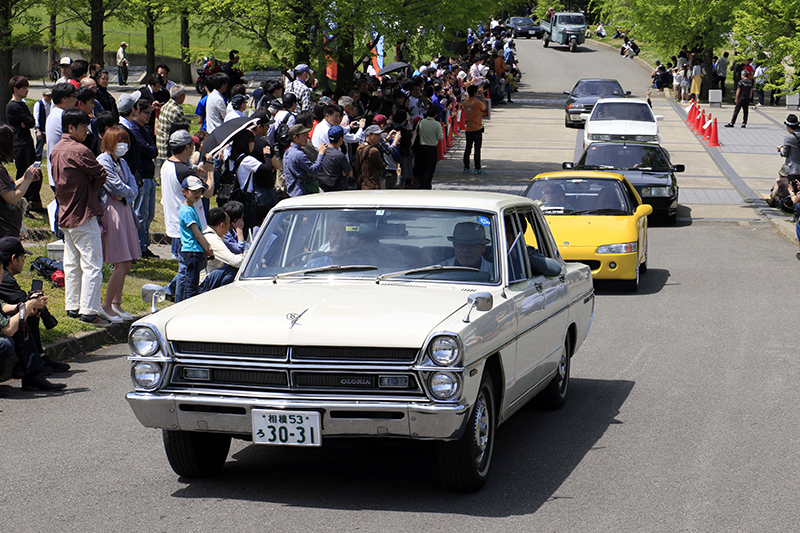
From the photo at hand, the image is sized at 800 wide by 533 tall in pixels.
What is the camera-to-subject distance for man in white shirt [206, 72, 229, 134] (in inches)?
618

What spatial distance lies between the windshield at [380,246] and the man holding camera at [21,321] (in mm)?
2264

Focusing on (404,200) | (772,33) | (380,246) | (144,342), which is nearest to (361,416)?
(144,342)

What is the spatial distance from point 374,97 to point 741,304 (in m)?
11.0

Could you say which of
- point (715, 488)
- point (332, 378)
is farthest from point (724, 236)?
point (332, 378)

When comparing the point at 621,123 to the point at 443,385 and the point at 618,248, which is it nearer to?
the point at 618,248

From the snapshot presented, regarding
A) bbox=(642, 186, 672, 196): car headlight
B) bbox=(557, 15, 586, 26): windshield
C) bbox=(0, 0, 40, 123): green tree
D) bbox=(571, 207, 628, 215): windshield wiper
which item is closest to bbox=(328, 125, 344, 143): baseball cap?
bbox=(571, 207, 628, 215): windshield wiper

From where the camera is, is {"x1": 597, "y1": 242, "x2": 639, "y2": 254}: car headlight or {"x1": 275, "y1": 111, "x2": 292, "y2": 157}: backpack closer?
{"x1": 597, "y1": 242, "x2": 639, "y2": 254}: car headlight

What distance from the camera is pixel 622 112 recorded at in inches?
1100

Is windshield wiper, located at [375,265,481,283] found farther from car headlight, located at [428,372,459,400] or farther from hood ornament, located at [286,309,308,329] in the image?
car headlight, located at [428,372,459,400]

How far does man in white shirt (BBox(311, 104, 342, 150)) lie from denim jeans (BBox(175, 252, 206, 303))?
4421 mm

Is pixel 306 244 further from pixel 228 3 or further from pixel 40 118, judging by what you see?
pixel 228 3

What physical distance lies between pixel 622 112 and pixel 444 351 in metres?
23.9

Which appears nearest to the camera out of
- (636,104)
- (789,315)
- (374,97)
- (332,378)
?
(332,378)

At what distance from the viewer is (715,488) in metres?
5.93
